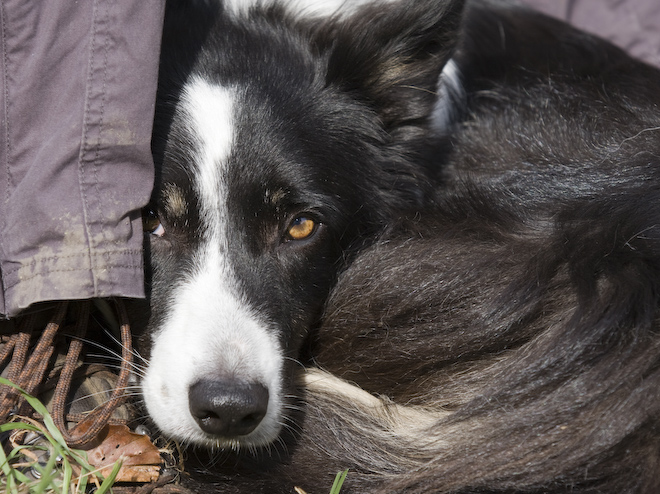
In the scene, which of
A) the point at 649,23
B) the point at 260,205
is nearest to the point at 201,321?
the point at 260,205

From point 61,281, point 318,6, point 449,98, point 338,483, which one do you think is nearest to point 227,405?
point 338,483

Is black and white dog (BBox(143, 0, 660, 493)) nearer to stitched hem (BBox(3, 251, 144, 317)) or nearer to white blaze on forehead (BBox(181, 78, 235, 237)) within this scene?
white blaze on forehead (BBox(181, 78, 235, 237))

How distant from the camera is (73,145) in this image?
179cm

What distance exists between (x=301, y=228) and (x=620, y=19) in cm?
247

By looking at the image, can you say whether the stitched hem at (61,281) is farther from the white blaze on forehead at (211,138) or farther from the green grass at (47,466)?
the white blaze on forehead at (211,138)

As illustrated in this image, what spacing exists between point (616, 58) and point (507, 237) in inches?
60.7

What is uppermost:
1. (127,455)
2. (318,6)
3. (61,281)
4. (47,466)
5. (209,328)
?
(318,6)

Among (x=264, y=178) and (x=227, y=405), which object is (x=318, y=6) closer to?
(x=264, y=178)

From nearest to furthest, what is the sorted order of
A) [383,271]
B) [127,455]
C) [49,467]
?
[49,467]
[127,455]
[383,271]

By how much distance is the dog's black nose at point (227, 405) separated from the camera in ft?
5.98

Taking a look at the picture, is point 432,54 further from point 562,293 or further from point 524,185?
point 562,293

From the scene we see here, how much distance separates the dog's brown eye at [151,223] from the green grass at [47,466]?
548mm

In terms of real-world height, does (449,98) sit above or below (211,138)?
below

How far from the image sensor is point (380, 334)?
218 centimetres
